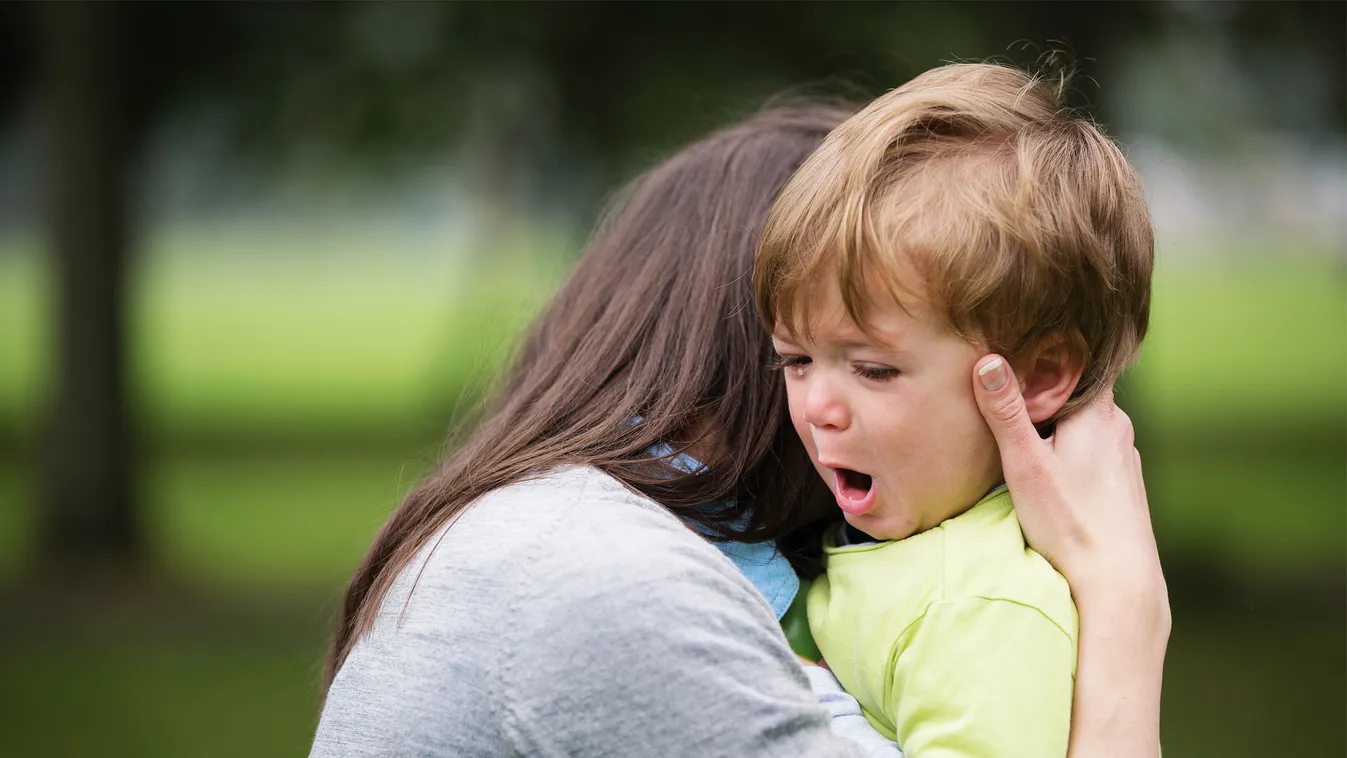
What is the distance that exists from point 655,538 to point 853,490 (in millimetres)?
408

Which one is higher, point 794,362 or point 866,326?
point 866,326

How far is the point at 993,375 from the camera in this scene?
175 centimetres

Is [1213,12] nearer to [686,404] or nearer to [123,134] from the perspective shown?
[686,404]

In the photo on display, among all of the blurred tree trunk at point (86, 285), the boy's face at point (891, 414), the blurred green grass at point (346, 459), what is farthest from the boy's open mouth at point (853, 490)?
the blurred tree trunk at point (86, 285)

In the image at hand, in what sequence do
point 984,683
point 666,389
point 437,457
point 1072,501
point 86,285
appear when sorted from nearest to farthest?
point 984,683
point 1072,501
point 666,389
point 437,457
point 86,285

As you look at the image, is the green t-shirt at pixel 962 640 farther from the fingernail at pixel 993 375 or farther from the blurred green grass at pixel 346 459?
the blurred green grass at pixel 346 459

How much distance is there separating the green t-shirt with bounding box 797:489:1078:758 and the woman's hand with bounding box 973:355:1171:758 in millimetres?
32

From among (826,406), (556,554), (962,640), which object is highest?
(826,406)

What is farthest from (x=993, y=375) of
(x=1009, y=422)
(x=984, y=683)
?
(x=984, y=683)

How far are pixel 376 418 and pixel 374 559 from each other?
17778 mm

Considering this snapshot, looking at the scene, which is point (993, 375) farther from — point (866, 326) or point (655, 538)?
point (655, 538)

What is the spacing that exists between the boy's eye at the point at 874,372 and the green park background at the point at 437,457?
0.96 meters

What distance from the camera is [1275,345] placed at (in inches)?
746

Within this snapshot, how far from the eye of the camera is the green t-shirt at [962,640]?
162 cm
